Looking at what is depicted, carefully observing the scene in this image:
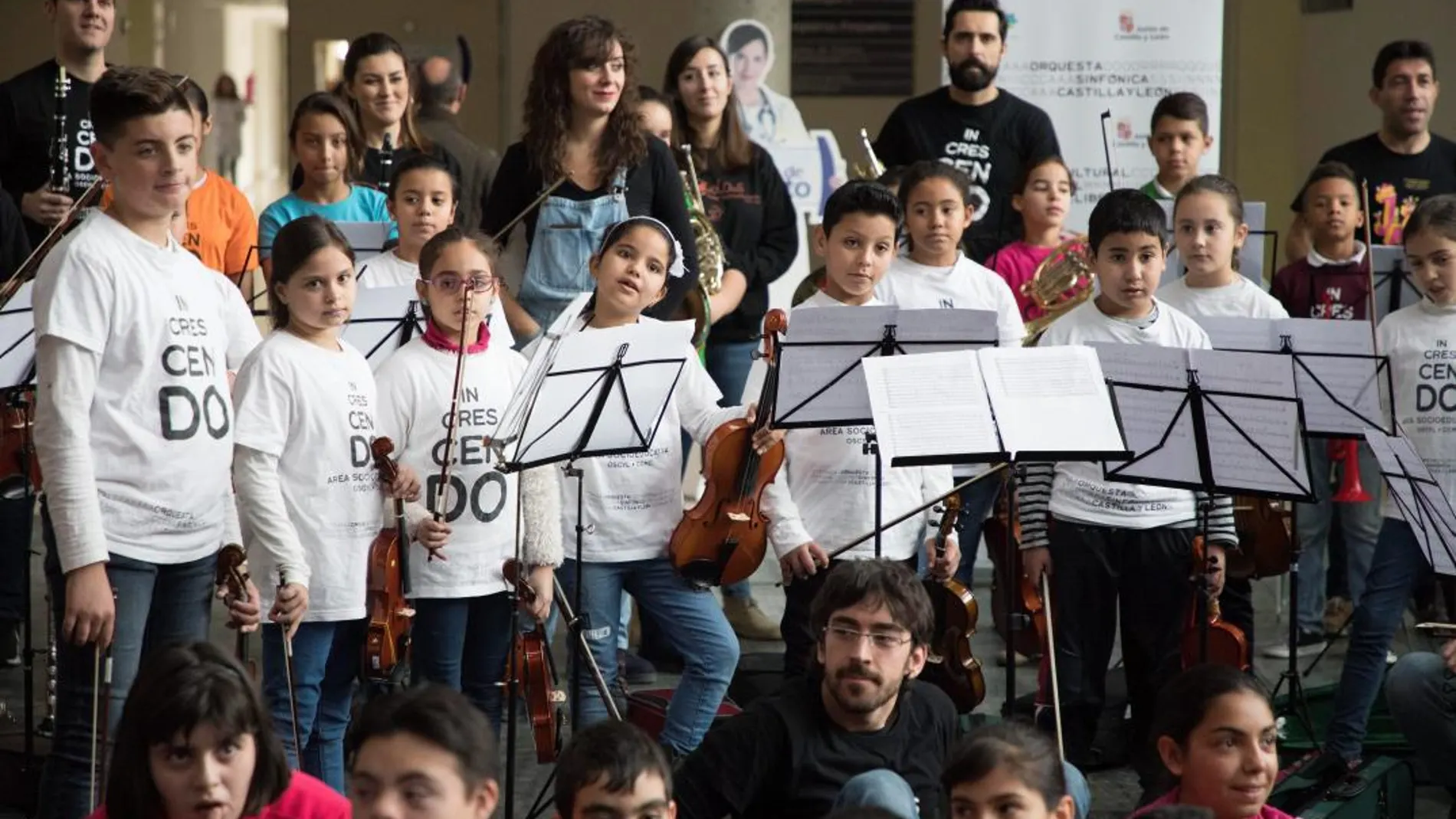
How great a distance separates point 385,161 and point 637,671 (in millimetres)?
1706

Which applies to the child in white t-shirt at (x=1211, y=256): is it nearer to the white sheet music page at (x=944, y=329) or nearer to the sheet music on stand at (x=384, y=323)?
the white sheet music page at (x=944, y=329)

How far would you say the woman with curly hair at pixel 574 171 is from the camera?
5215 mm

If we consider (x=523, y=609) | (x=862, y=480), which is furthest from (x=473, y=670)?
(x=862, y=480)

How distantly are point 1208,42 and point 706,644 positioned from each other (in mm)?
4210

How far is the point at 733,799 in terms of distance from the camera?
353 cm

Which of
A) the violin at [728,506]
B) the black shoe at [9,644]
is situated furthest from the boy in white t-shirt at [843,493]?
the black shoe at [9,644]

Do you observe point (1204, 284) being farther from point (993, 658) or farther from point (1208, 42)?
point (1208, 42)

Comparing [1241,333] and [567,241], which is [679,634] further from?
[1241,333]

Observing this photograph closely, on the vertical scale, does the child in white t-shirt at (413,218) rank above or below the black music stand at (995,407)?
above

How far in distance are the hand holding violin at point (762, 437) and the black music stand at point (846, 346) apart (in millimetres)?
176

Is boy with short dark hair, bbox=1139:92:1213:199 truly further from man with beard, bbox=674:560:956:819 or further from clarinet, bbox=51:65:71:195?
clarinet, bbox=51:65:71:195

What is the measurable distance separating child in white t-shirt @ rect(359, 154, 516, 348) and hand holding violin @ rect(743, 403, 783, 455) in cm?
111

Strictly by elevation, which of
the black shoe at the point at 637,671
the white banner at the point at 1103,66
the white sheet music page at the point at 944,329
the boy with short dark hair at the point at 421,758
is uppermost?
the white banner at the point at 1103,66

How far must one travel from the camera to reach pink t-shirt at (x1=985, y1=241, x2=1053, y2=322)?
19.6 ft
